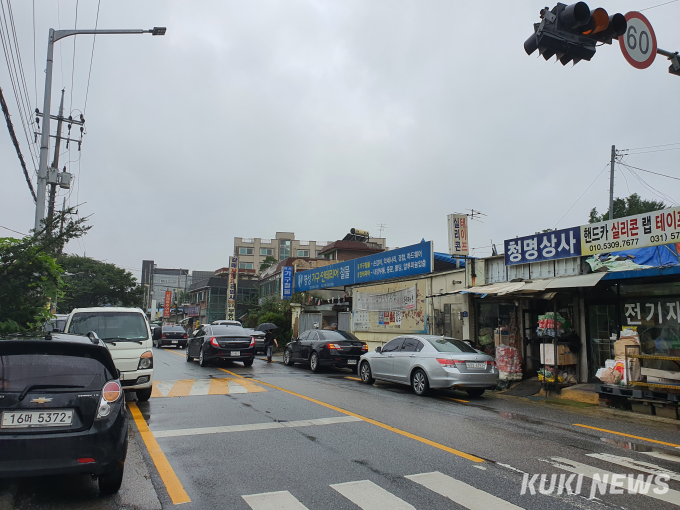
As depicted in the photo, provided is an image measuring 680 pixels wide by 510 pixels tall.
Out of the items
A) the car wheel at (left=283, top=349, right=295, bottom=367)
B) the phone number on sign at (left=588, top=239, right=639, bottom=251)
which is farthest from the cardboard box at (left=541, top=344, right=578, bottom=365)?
the car wheel at (left=283, top=349, right=295, bottom=367)

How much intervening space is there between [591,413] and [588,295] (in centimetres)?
417

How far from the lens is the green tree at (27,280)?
8.05 metres

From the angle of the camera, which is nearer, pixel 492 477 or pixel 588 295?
pixel 492 477

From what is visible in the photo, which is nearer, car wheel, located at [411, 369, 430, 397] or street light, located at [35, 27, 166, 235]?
car wheel, located at [411, 369, 430, 397]

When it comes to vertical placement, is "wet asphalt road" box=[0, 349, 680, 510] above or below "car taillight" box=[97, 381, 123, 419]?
below

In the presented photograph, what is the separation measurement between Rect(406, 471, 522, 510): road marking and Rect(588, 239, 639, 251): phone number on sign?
8925 millimetres

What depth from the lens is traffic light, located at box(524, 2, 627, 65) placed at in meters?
5.43

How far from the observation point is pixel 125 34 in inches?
487

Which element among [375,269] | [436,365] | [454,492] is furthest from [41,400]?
[375,269]

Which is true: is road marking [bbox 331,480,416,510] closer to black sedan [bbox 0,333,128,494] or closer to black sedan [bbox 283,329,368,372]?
black sedan [bbox 0,333,128,494]

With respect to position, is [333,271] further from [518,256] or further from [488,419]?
[488,419]

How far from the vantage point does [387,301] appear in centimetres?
2155

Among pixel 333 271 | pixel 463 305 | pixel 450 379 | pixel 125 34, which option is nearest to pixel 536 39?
pixel 450 379

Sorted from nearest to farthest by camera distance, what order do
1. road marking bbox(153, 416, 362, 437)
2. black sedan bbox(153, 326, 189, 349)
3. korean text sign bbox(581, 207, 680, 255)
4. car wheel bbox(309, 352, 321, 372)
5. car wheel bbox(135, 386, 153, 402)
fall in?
road marking bbox(153, 416, 362, 437)
car wheel bbox(135, 386, 153, 402)
korean text sign bbox(581, 207, 680, 255)
car wheel bbox(309, 352, 321, 372)
black sedan bbox(153, 326, 189, 349)
